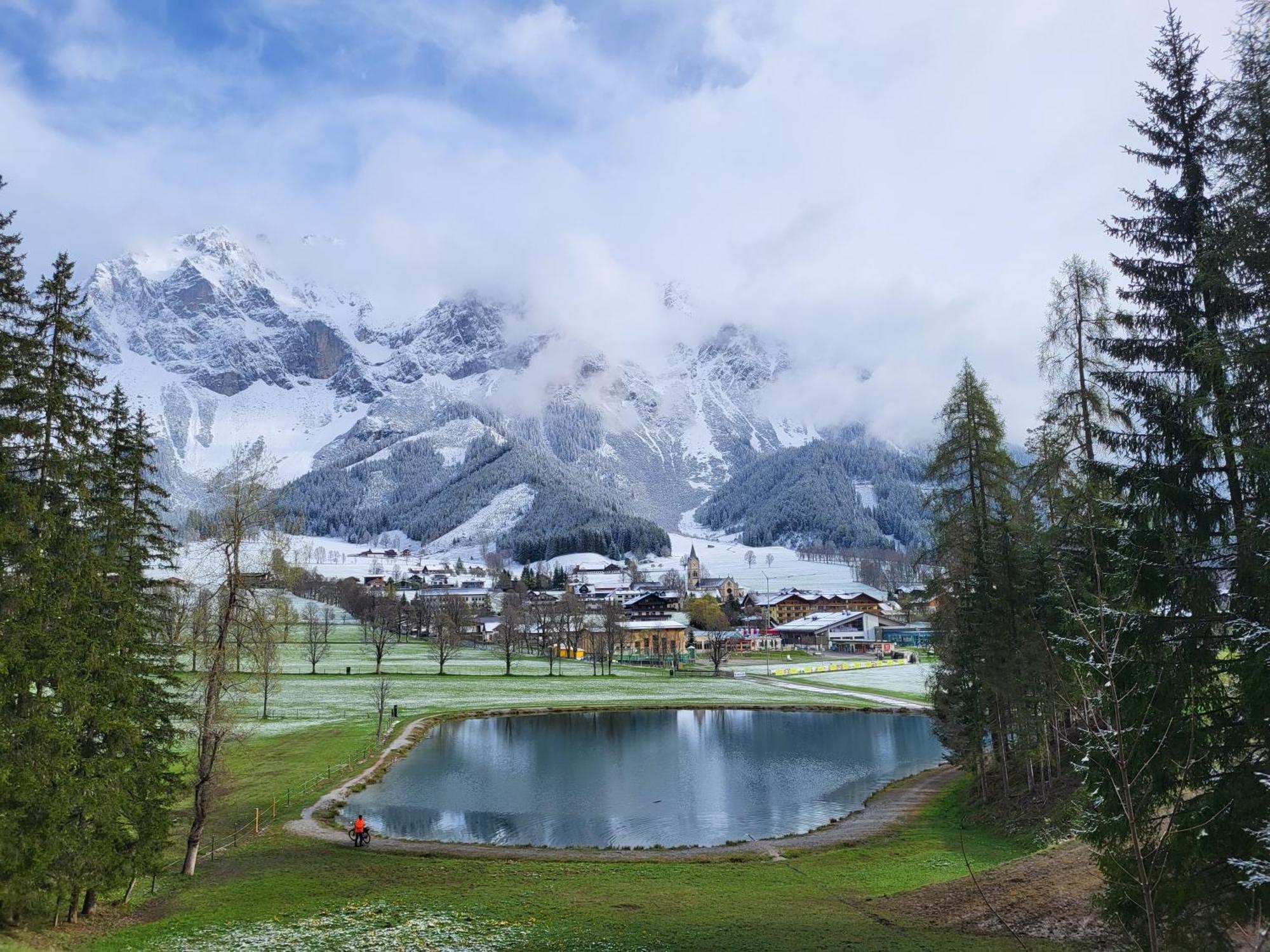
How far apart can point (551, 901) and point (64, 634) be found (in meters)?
13.1

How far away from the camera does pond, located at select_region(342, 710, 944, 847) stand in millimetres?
32469

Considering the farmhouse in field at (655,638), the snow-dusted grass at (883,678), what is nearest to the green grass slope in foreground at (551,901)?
the snow-dusted grass at (883,678)

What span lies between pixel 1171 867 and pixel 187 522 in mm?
22450

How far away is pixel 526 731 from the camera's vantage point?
58.2 meters

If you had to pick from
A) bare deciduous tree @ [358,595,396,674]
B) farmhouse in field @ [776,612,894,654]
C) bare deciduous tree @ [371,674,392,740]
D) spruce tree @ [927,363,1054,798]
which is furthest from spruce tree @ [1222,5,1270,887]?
farmhouse in field @ [776,612,894,654]

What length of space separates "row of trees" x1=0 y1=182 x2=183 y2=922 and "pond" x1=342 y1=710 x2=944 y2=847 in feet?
45.5

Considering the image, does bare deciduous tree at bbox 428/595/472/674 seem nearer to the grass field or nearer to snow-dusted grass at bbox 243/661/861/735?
snow-dusted grass at bbox 243/661/861/735

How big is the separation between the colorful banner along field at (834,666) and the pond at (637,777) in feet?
115

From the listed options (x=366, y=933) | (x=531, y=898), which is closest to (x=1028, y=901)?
(x=531, y=898)

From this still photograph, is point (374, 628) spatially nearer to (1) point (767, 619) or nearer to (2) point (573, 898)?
(1) point (767, 619)

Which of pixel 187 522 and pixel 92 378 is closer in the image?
pixel 92 378

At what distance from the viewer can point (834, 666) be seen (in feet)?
348

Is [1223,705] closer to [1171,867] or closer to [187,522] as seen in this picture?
[1171,867]

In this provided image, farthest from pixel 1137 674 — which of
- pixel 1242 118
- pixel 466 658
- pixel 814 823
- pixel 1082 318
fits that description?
pixel 466 658
